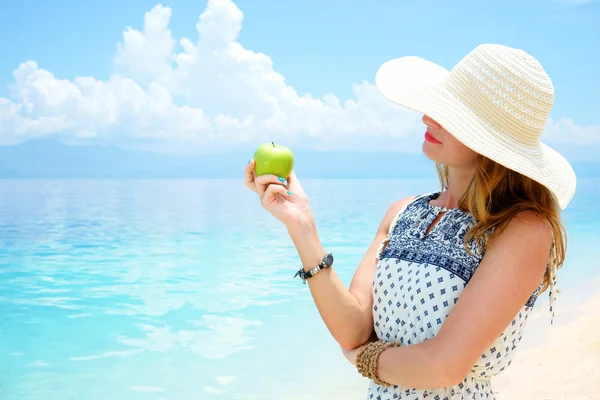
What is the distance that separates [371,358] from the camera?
1.87 m

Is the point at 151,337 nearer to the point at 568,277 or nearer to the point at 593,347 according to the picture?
the point at 593,347

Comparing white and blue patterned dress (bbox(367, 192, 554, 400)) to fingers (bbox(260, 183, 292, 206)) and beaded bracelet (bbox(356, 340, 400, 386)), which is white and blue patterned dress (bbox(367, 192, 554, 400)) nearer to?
beaded bracelet (bbox(356, 340, 400, 386))

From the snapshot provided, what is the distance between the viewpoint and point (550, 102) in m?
1.86

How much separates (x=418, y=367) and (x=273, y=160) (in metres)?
0.80

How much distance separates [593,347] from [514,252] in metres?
6.00

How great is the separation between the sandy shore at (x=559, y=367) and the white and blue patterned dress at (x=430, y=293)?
404 cm

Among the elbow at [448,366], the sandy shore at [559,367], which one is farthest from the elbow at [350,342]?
the sandy shore at [559,367]

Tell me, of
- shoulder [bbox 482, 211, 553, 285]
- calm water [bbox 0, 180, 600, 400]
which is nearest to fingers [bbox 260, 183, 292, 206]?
shoulder [bbox 482, 211, 553, 285]

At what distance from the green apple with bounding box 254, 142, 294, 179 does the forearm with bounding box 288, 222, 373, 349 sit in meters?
0.25

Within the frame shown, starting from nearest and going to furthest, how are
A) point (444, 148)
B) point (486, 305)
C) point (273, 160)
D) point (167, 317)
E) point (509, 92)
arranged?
point (486, 305) → point (509, 92) → point (444, 148) → point (273, 160) → point (167, 317)

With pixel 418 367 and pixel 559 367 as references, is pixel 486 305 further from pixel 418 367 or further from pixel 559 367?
pixel 559 367

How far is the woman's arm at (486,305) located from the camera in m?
1.68

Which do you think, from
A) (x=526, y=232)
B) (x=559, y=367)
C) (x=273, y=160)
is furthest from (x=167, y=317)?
(x=526, y=232)

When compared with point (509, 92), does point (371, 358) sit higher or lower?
lower
